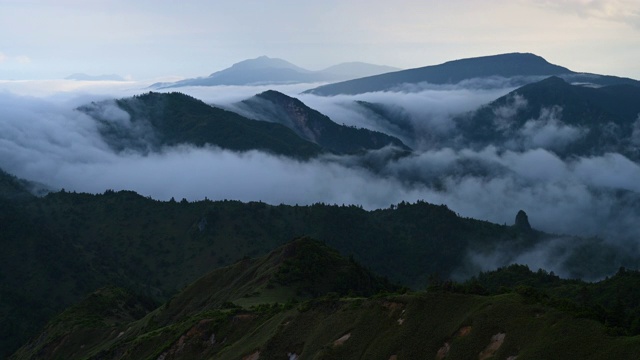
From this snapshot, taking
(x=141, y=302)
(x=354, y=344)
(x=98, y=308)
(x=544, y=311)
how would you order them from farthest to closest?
(x=141, y=302), (x=98, y=308), (x=354, y=344), (x=544, y=311)

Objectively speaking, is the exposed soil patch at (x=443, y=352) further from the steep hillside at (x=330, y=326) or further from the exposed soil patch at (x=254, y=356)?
the exposed soil patch at (x=254, y=356)

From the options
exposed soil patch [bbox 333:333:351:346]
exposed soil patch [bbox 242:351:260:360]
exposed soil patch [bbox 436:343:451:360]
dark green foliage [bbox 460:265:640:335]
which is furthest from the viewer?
exposed soil patch [bbox 242:351:260:360]

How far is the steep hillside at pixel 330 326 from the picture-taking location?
57406 mm

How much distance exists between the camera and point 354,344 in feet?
231

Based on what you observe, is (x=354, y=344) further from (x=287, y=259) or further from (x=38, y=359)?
(x=38, y=359)

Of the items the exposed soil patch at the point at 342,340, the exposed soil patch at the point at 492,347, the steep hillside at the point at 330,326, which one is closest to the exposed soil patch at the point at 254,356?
the steep hillside at the point at 330,326

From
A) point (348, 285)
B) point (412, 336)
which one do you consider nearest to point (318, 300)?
point (412, 336)

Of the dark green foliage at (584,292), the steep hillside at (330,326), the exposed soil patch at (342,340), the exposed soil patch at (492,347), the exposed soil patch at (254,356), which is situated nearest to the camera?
the steep hillside at (330,326)

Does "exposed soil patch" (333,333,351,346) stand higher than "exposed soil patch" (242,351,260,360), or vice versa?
"exposed soil patch" (333,333,351,346)

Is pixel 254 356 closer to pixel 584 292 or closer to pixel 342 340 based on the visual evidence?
pixel 342 340

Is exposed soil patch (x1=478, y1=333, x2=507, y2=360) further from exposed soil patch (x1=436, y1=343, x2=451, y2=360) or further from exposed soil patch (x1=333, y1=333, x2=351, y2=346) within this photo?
exposed soil patch (x1=333, y1=333, x2=351, y2=346)

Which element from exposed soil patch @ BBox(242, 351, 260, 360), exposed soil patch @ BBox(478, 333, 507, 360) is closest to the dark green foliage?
exposed soil patch @ BBox(478, 333, 507, 360)

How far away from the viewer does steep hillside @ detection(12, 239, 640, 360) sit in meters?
57.4

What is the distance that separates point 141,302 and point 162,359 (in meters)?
81.6
